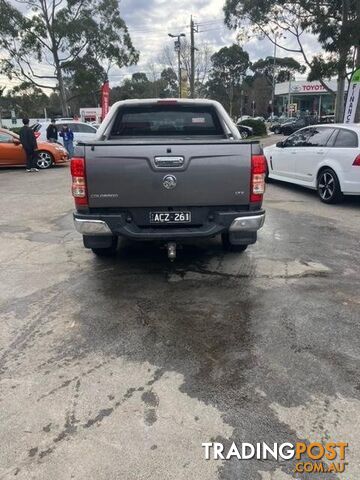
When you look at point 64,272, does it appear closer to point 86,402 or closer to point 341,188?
point 86,402

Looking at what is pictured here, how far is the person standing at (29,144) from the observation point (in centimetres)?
1385

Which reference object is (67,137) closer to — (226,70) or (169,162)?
(169,162)

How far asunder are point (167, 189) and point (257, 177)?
0.91 meters

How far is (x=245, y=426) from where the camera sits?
258 centimetres

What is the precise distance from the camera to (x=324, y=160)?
28.9 ft

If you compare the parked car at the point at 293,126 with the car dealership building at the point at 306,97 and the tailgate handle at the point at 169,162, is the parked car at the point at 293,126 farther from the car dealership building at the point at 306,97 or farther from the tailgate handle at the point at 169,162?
the tailgate handle at the point at 169,162

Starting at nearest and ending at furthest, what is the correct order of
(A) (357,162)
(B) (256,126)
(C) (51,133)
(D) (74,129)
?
(A) (357,162) < (C) (51,133) < (D) (74,129) < (B) (256,126)

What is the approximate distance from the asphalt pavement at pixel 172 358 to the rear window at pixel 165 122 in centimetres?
156

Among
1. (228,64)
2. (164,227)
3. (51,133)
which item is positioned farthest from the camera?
(228,64)

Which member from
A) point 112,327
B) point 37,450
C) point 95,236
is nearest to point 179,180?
point 95,236

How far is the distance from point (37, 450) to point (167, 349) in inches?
49.9

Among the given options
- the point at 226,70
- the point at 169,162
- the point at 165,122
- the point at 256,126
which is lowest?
the point at 256,126

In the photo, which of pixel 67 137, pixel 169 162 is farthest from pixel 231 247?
pixel 67 137

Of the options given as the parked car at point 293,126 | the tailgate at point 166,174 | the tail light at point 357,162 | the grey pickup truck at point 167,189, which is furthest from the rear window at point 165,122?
the parked car at point 293,126
